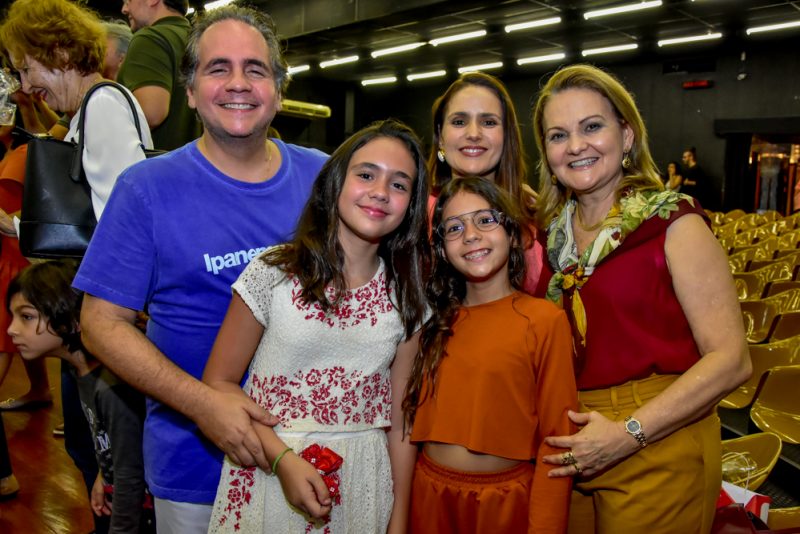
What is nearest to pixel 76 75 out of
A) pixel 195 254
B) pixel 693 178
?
pixel 195 254

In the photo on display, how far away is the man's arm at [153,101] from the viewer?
2.17 m

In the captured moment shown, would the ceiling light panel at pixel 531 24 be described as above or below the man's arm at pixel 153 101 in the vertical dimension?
above

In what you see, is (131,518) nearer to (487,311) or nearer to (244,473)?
(244,473)

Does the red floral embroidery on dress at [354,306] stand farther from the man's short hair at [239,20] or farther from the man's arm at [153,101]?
the man's arm at [153,101]

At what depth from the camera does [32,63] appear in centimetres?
191

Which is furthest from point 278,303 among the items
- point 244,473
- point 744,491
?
point 744,491

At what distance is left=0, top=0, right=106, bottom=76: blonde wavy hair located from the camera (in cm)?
185

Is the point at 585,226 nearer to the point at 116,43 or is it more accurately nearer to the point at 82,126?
the point at 82,126

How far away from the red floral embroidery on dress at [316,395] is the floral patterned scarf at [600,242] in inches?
23.6

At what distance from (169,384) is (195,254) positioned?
0.30 m

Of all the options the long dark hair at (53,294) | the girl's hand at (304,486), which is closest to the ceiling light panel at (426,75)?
the long dark hair at (53,294)

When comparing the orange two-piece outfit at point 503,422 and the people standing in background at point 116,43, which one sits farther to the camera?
the people standing in background at point 116,43

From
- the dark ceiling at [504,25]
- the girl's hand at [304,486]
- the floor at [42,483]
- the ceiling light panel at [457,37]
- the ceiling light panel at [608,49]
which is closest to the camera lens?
the girl's hand at [304,486]

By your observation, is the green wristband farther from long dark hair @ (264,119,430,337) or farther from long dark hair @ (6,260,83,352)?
long dark hair @ (6,260,83,352)
